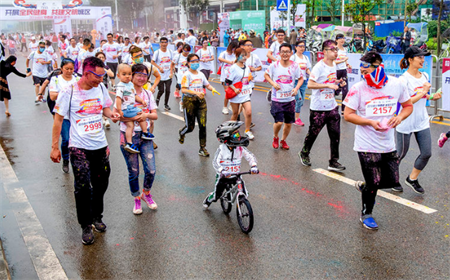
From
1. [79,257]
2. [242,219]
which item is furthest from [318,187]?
[79,257]

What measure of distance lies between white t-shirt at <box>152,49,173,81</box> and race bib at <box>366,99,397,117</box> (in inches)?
334

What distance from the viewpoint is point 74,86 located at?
16.0 feet

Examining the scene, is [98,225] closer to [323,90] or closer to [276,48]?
[323,90]

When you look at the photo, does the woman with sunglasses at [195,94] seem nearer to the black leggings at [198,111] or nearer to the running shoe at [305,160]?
the black leggings at [198,111]

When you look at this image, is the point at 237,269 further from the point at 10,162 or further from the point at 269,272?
the point at 10,162

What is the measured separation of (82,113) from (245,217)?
6.96 feet

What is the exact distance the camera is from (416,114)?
6207 mm

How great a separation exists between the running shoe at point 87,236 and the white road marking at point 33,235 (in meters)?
0.34

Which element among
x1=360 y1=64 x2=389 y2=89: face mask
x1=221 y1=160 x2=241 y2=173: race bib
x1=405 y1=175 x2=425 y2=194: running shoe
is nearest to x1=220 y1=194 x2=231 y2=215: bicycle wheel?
x1=221 y1=160 x2=241 y2=173: race bib

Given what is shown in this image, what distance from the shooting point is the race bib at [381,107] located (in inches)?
198

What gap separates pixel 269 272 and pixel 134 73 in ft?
9.87

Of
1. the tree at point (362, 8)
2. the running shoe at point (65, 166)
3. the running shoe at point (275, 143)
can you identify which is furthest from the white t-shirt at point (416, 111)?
the tree at point (362, 8)

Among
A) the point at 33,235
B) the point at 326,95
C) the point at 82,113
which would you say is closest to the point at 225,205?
the point at 82,113

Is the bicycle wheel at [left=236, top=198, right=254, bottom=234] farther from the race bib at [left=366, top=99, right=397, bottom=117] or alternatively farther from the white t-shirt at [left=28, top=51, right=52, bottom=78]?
the white t-shirt at [left=28, top=51, right=52, bottom=78]
